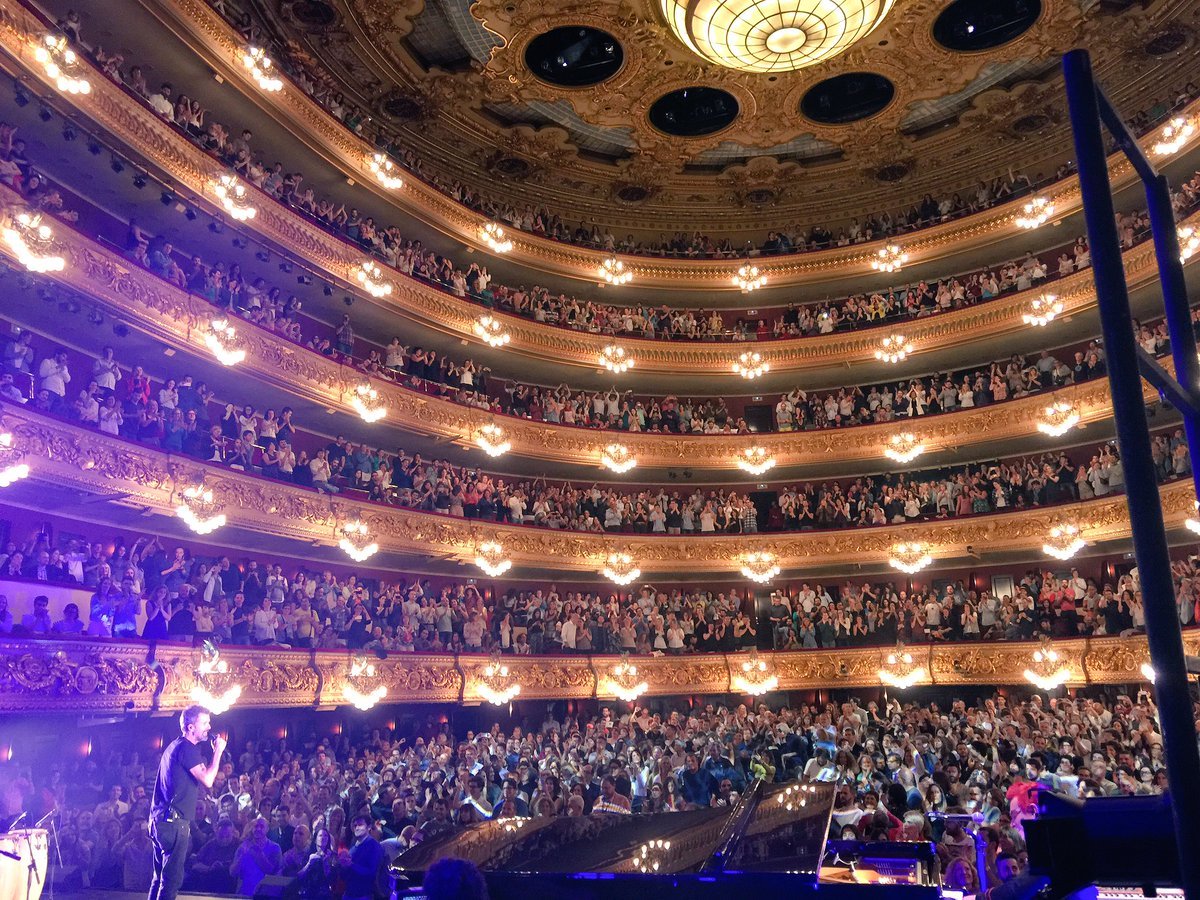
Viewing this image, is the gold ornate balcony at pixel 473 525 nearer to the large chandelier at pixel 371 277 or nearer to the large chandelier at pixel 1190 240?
the large chandelier at pixel 1190 240

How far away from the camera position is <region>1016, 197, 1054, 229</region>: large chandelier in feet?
81.9

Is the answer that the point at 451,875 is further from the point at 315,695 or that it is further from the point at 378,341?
the point at 378,341

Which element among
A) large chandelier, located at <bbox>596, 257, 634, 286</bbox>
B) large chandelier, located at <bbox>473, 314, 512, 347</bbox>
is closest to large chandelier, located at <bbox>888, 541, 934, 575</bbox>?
large chandelier, located at <bbox>596, 257, 634, 286</bbox>

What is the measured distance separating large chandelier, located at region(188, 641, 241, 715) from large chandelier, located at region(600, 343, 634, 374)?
14.7 metres

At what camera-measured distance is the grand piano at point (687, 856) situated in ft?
12.1

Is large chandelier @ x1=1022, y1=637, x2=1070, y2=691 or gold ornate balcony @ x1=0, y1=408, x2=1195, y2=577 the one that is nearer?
gold ornate balcony @ x1=0, y1=408, x2=1195, y2=577

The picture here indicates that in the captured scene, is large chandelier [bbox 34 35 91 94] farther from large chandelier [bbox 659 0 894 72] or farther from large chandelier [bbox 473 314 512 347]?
large chandelier [bbox 659 0 894 72]

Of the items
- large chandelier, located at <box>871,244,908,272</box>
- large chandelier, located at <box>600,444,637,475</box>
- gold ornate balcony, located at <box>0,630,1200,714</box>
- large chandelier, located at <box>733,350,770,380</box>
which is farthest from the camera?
large chandelier, located at <box>871,244,908,272</box>

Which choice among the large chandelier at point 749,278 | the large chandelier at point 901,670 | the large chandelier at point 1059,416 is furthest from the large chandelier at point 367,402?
the large chandelier at point 1059,416

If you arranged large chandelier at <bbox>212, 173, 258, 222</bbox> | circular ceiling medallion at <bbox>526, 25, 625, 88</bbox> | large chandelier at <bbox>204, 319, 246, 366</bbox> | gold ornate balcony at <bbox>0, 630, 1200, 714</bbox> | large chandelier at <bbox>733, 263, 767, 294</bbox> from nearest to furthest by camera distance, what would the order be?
gold ornate balcony at <bbox>0, 630, 1200, 714</bbox>, large chandelier at <bbox>204, 319, 246, 366</bbox>, large chandelier at <bbox>212, 173, 258, 222</bbox>, circular ceiling medallion at <bbox>526, 25, 625, 88</bbox>, large chandelier at <bbox>733, 263, 767, 294</bbox>

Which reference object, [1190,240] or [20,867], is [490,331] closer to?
[1190,240]

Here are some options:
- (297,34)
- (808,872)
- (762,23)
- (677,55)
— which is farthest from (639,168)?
(808,872)

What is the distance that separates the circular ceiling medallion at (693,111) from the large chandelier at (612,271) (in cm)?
473

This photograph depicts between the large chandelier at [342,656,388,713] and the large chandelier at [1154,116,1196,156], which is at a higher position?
the large chandelier at [1154,116,1196,156]
